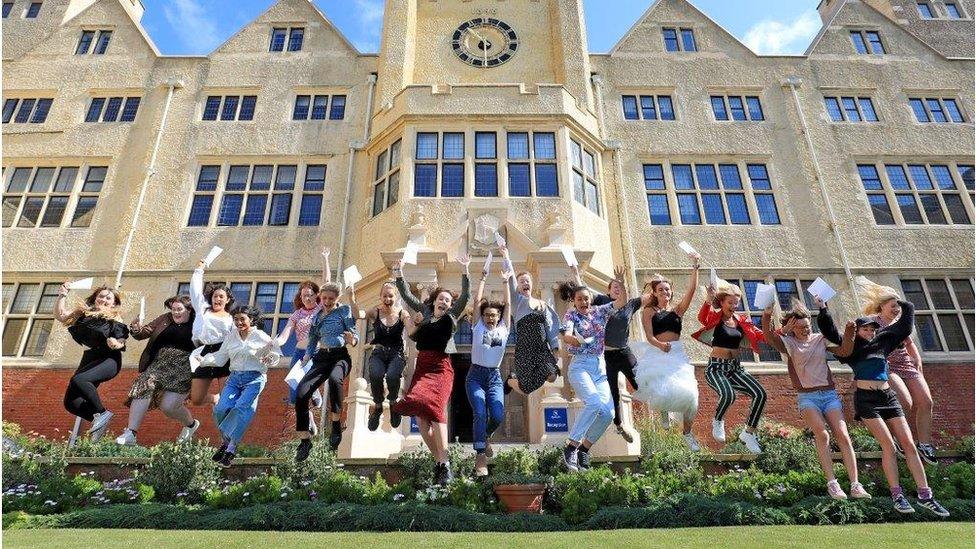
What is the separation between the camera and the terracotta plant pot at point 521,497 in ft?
18.8

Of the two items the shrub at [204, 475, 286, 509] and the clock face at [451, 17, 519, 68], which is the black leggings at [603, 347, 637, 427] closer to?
the shrub at [204, 475, 286, 509]

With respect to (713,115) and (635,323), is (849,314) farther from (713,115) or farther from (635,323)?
(713,115)

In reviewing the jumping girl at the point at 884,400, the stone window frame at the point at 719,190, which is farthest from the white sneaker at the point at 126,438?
the stone window frame at the point at 719,190

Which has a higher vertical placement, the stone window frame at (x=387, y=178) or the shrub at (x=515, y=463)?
the stone window frame at (x=387, y=178)

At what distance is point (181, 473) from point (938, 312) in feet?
53.6

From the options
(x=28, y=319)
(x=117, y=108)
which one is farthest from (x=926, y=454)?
(x=117, y=108)

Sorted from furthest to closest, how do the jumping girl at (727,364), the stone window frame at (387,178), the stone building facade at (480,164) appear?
the stone window frame at (387,178) < the stone building facade at (480,164) < the jumping girl at (727,364)

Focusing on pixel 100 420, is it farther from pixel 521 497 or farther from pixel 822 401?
pixel 822 401

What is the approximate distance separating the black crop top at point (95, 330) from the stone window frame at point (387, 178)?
6.86 metres

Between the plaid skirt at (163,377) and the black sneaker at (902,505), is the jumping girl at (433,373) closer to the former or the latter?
the plaid skirt at (163,377)

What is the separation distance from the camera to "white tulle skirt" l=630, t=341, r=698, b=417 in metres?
5.86

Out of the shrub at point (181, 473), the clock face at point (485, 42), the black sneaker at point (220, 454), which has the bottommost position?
the shrub at point (181, 473)

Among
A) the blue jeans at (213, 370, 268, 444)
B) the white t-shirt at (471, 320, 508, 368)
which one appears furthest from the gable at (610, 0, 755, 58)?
the blue jeans at (213, 370, 268, 444)

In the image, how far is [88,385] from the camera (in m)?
6.53
